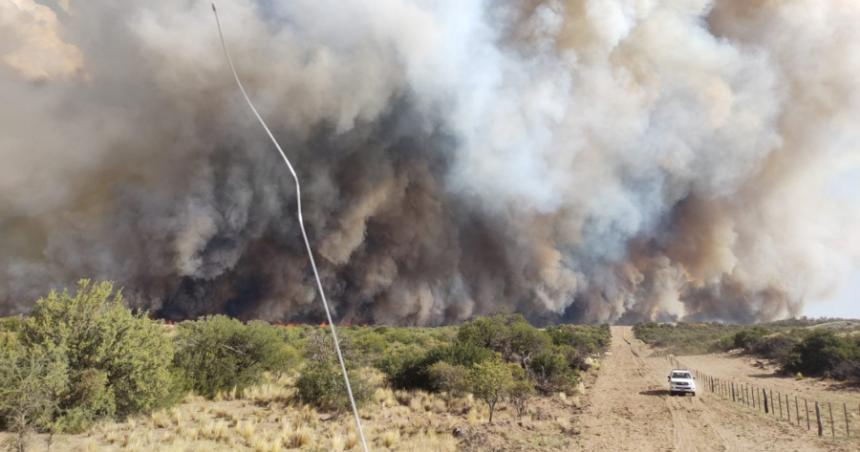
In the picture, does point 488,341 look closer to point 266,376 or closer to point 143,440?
point 266,376

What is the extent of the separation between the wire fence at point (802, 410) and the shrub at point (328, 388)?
566 inches

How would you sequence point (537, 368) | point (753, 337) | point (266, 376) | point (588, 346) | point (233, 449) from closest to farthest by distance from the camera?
point (233, 449), point (266, 376), point (537, 368), point (588, 346), point (753, 337)

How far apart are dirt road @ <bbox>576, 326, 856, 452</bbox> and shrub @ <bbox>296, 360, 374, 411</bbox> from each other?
7782 millimetres

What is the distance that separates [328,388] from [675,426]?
38.9ft

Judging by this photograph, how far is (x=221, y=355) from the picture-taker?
21.5 m

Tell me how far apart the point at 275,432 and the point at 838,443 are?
1532 cm

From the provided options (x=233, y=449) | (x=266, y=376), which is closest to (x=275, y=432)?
(x=233, y=449)

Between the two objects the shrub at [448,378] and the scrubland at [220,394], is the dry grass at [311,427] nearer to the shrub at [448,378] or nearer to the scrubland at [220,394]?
the scrubland at [220,394]

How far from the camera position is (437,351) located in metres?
25.4

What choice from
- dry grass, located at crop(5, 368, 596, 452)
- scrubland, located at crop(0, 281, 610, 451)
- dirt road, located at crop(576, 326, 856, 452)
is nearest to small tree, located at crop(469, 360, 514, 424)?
scrubland, located at crop(0, 281, 610, 451)

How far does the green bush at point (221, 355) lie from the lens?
20.1 metres

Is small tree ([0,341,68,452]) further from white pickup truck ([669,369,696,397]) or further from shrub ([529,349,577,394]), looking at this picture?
white pickup truck ([669,369,696,397])

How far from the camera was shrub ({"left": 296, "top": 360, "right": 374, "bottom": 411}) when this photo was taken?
18031mm

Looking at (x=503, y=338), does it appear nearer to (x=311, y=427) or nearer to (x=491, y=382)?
(x=491, y=382)
